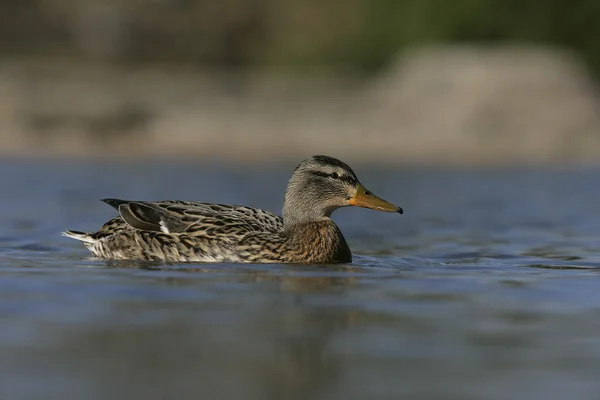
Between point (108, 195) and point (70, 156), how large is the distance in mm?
9568

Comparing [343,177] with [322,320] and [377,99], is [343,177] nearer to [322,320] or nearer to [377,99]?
[322,320]

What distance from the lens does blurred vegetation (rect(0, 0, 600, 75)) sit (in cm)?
2986

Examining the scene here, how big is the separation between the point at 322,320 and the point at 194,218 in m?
3.62

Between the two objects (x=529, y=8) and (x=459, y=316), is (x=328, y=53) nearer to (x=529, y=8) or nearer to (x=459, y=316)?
(x=529, y=8)

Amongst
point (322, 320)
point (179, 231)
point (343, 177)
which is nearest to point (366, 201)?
point (343, 177)

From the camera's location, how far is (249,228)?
10.9 m

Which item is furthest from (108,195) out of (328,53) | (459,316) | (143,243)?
(328,53)

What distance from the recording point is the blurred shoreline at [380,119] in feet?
93.5

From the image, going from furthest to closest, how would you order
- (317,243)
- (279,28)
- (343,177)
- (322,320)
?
(279,28) < (343,177) < (317,243) < (322,320)

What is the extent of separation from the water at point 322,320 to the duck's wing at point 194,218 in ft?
1.61

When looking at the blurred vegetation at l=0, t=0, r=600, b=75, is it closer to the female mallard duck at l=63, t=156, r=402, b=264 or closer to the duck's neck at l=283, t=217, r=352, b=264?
the female mallard duck at l=63, t=156, r=402, b=264

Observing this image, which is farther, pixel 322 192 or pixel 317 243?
pixel 322 192

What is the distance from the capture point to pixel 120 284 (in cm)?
901

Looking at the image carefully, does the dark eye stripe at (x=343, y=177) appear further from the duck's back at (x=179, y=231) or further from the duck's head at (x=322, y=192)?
the duck's back at (x=179, y=231)
